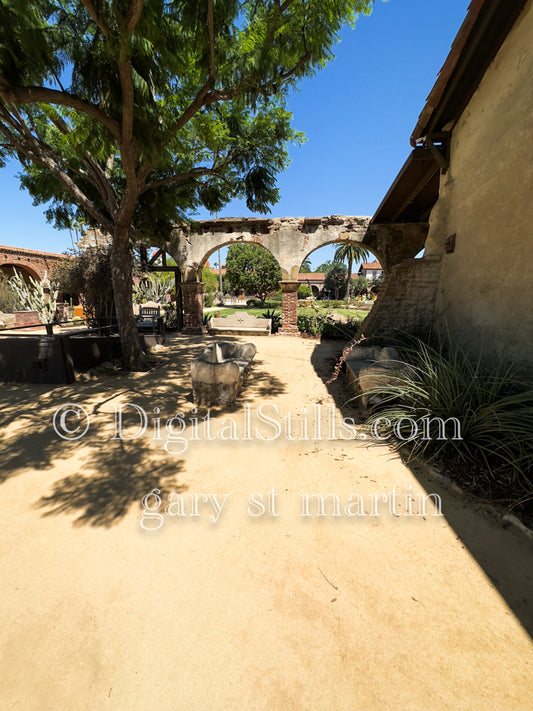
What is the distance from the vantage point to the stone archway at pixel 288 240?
10789 mm

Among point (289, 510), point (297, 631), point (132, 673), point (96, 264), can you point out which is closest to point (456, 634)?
point (297, 631)

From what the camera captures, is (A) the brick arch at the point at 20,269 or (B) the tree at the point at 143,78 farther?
(A) the brick arch at the point at 20,269

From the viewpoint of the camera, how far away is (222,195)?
7.28m

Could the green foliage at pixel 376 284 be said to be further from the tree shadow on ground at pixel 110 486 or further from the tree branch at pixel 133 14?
the tree shadow on ground at pixel 110 486

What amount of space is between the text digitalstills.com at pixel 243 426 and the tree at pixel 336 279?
3620 cm

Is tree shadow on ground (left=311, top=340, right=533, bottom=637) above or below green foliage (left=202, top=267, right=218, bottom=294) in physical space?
below

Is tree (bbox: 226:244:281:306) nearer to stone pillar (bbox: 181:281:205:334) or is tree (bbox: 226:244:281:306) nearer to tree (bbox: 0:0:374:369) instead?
stone pillar (bbox: 181:281:205:334)

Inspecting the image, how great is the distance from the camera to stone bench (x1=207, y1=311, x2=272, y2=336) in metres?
11.6

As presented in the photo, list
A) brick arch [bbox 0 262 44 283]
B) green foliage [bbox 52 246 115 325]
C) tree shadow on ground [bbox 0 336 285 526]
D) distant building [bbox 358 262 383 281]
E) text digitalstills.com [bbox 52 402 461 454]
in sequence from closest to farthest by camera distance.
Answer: tree shadow on ground [bbox 0 336 285 526] < text digitalstills.com [bbox 52 402 461 454] < green foliage [bbox 52 246 115 325] < brick arch [bbox 0 262 44 283] < distant building [bbox 358 262 383 281]

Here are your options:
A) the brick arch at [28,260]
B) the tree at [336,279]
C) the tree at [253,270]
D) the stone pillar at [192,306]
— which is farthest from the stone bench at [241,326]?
the tree at [336,279]

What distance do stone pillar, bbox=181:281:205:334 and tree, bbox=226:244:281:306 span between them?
16852 millimetres

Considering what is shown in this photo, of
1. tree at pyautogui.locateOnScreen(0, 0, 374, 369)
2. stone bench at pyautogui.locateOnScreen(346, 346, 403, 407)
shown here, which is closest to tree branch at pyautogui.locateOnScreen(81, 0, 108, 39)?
tree at pyautogui.locateOnScreen(0, 0, 374, 369)

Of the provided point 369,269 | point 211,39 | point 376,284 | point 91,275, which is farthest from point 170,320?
point 369,269

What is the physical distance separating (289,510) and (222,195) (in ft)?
24.1
